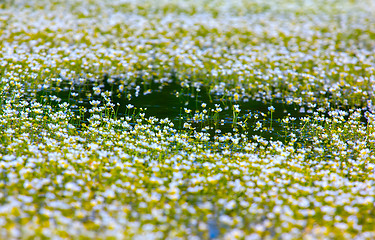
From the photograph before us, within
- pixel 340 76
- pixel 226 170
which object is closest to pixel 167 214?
pixel 226 170

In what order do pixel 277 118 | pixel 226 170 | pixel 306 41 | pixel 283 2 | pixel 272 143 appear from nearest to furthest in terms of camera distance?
pixel 226 170 → pixel 272 143 → pixel 277 118 → pixel 306 41 → pixel 283 2

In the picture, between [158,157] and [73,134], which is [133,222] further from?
[73,134]

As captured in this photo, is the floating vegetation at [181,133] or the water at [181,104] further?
the water at [181,104]

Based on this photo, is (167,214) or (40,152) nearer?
(167,214)

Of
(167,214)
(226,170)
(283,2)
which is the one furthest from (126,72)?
(283,2)

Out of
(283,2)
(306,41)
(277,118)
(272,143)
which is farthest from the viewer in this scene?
(283,2)

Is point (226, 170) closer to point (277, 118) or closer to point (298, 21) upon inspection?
point (277, 118)

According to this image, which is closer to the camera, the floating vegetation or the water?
the floating vegetation

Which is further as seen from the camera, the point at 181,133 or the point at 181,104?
the point at 181,104
